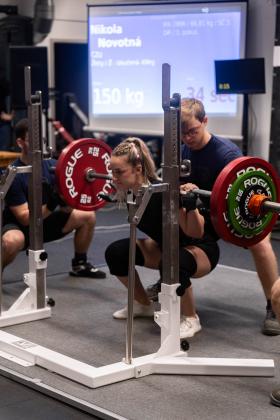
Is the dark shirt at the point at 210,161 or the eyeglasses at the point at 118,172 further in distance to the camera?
the dark shirt at the point at 210,161

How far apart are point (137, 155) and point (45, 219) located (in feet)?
4.39

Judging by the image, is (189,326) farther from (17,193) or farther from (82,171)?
(17,193)

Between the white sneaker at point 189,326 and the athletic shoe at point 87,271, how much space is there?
1.22 meters

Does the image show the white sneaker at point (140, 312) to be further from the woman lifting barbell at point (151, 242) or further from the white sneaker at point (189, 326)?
the white sneaker at point (189, 326)

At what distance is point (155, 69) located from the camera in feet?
25.0

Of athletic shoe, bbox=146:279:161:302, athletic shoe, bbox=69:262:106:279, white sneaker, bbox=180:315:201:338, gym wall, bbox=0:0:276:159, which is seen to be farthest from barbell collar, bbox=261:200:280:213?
gym wall, bbox=0:0:276:159

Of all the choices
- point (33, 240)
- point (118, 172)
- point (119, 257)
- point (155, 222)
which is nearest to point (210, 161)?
point (155, 222)

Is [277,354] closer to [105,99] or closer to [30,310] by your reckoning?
[30,310]

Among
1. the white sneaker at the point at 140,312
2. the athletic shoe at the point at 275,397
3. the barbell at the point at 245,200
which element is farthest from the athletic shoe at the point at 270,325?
the athletic shoe at the point at 275,397

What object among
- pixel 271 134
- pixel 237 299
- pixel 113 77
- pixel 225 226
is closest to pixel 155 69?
pixel 113 77

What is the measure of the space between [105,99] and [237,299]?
3948 mm

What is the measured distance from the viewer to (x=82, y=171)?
4.32m

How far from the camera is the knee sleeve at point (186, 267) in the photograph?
3.51 metres

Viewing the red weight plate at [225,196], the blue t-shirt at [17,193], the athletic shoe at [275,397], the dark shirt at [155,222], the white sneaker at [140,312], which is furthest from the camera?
the blue t-shirt at [17,193]
